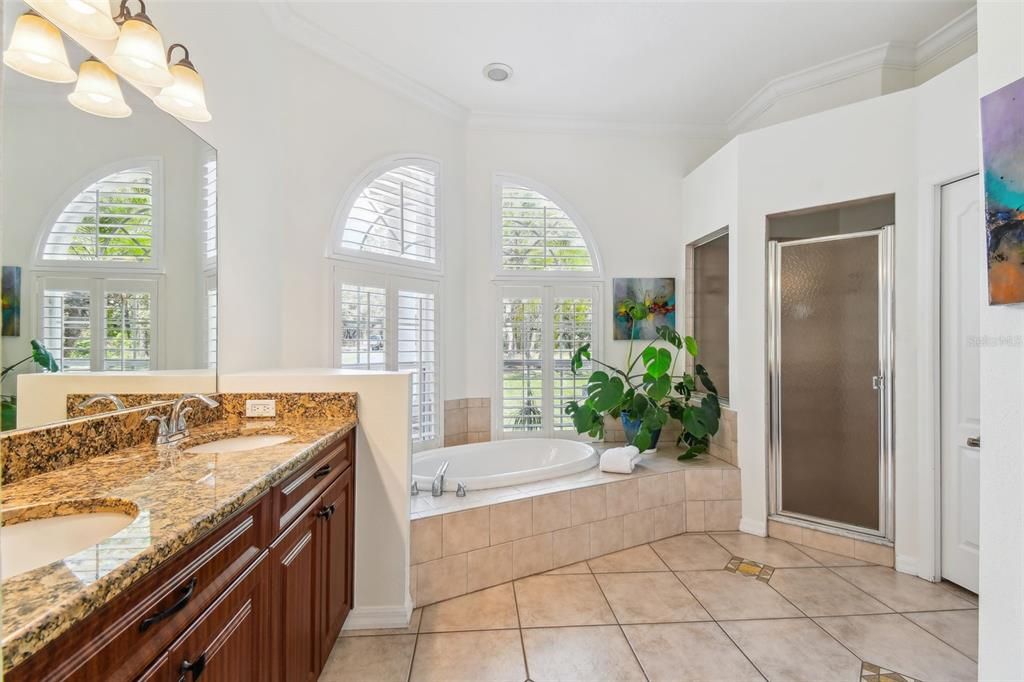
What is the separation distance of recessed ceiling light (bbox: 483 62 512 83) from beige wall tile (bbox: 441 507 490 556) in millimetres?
2651

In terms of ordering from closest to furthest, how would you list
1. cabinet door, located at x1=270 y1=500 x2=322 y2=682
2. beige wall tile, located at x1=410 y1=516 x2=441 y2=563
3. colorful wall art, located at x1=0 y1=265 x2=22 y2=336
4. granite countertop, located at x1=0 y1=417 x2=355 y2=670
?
granite countertop, located at x1=0 y1=417 x2=355 y2=670 < colorful wall art, located at x1=0 y1=265 x2=22 y2=336 < cabinet door, located at x1=270 y1=500 x2=322 y2=682 < beige wall tile, located at x1=410 y1=516 x2=441 y2=563

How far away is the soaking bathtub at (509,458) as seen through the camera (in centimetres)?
313

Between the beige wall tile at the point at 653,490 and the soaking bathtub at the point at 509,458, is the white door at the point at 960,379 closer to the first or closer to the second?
the beige wall tile at the point at 653,490

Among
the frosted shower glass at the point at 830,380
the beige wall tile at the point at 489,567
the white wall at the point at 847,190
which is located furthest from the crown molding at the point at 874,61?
the beige wall tile at the point at 489,567

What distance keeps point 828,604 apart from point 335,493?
90.2 inches

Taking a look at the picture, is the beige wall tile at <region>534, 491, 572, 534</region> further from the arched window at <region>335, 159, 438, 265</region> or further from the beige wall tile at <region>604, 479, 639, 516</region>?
the arched window at <region>335, 159, 438, 265</region>

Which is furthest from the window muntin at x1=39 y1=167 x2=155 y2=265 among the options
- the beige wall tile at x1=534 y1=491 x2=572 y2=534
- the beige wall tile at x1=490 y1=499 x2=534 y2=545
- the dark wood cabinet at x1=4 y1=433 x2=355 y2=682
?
the beige wall tile at x1=534 y1=491 x2=572 y2=534

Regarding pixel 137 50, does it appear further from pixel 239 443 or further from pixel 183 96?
pixel 239 443

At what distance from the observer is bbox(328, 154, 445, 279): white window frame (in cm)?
306

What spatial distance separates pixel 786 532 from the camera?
3043mm

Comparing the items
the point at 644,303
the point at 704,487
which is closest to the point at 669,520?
the point at 704,487

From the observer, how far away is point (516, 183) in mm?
3881

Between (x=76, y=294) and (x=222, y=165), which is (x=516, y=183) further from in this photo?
(x=76, y=294)

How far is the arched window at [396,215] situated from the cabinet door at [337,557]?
159 cm
